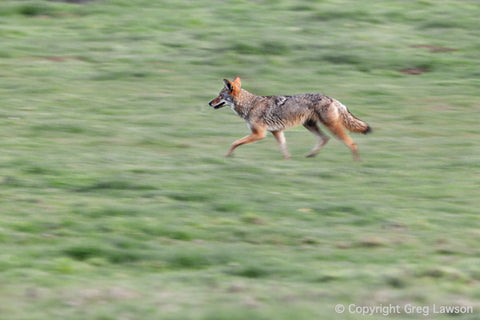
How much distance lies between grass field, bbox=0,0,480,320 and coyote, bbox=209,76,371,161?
382 millimetres

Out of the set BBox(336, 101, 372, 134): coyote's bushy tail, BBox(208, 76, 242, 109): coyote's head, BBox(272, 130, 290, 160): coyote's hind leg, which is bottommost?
BBox(272, 130, 290, 160): coyote's hind leg

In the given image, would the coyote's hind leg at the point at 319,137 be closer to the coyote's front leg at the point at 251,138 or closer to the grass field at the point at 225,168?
the grass field at the point at 225,168

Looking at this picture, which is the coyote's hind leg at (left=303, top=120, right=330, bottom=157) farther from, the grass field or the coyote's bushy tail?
the coyote's bushy tail

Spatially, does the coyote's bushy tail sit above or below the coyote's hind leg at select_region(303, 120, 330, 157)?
above

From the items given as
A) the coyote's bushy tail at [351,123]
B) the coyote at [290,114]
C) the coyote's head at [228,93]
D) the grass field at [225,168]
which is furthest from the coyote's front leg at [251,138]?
the coyote's bushy tail at [351,123]

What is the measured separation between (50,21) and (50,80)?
19.3 feet

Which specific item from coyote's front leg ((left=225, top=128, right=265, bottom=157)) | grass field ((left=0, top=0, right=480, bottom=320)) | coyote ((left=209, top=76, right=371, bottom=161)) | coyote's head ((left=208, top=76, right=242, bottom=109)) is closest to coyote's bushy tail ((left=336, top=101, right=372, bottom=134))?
coyote ((left=209, top=76, right=371, bottom=161))

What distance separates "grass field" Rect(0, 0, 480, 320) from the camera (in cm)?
757

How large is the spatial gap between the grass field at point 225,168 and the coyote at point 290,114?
0.38 metres

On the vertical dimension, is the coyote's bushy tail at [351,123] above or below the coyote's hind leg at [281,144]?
above

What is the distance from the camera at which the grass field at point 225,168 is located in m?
7.57

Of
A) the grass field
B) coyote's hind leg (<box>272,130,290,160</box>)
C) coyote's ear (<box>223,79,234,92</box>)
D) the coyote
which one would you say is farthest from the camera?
A: coyote's ear (<box>223,79,234,92</box>)

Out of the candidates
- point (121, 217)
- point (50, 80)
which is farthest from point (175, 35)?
point (121, 217)

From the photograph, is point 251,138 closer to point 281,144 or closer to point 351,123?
point 281,144
